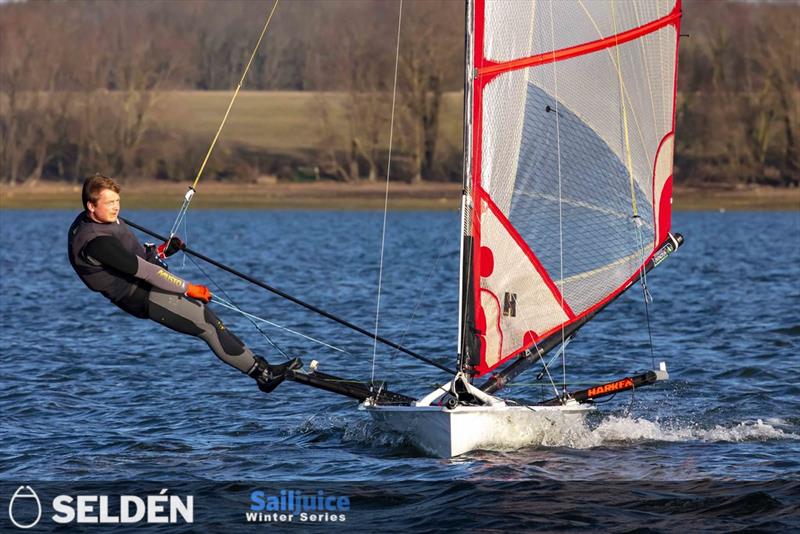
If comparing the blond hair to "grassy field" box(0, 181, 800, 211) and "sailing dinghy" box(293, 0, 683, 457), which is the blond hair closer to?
"sailing dinghy" box(293, 0, 683, 457)

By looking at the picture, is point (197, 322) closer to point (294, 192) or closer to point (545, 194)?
point (545, 194)

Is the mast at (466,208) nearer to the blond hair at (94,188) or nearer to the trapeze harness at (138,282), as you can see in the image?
the trapeze harness at (138,282)

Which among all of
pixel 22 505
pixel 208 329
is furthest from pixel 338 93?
pixel 22 505

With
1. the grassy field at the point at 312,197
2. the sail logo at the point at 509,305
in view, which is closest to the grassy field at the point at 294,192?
the grassy field at the point at 312,197

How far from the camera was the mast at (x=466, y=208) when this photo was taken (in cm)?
1145

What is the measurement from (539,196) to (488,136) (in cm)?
84

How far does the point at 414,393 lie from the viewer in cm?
1495

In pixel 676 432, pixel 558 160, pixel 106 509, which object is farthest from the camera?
pixel 676 432

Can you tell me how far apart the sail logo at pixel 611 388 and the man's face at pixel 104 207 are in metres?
4.36

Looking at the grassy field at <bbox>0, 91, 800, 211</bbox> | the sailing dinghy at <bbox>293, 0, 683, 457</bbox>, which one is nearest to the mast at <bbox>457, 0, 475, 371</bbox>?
the sailing dinghy at <bbox>293, 0, 683, 457</bbox>

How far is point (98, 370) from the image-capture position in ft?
53.9

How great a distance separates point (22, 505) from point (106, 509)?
65 cm

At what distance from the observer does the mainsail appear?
11.7m

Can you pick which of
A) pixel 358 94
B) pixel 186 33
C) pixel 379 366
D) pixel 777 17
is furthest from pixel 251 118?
pixel 379 366
